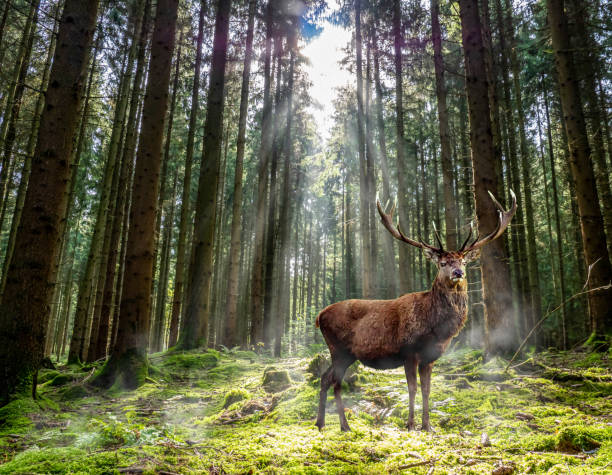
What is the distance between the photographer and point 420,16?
16.3 m

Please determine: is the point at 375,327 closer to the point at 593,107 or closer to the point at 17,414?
the point at 17,414

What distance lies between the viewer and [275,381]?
666 centimetres

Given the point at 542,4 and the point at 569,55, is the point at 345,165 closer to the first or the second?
the point at 542,4

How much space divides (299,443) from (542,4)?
18.2 metres

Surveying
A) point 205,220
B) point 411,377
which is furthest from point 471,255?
point 205,220

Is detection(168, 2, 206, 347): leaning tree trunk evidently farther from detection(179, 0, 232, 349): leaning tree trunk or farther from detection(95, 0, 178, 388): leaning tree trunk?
detection(95, 0, 178, 388): leaning tree trunk

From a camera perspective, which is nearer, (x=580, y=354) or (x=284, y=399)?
(x=284, y=399)

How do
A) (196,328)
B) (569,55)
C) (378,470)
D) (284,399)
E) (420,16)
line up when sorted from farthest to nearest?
(420,16)
(196,328)
(569,55)
(284,399)
(378,470)

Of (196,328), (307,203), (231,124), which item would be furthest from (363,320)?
(307,203)

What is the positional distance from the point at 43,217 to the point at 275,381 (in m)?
4.75

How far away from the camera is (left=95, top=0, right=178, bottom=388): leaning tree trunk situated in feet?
23.5

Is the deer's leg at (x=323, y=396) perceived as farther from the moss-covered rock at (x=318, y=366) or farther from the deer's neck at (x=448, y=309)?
the moss-covered rock at (x=318, y=366)

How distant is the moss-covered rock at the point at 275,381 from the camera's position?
6494 millimetres

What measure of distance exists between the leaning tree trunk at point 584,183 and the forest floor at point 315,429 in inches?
52.7
